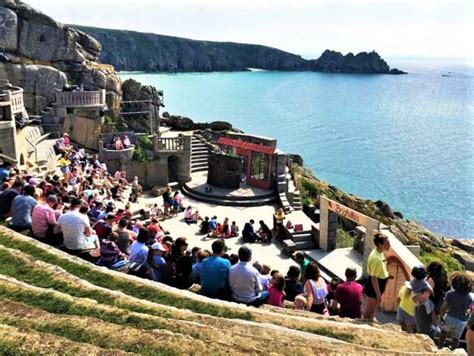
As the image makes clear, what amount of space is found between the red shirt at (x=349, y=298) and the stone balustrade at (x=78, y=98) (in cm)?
2544

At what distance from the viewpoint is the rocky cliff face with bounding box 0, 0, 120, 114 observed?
30828 mm

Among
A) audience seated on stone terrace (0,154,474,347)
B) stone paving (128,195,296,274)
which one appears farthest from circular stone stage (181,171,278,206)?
audience seated on stone terrace (0,154,474,347)

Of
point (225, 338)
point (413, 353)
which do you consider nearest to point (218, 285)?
point (225, 338)

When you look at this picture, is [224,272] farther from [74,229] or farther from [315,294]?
[74,229]

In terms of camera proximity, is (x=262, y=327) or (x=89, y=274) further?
(x=89, y=274)

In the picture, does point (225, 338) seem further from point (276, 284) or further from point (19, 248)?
point (19, 248)

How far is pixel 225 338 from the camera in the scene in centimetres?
665

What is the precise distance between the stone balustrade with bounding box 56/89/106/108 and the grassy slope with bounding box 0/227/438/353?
22.2m

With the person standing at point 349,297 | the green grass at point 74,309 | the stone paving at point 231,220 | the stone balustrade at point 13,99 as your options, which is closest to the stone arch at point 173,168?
the stone paving at point 231,220

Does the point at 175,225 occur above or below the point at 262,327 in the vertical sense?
below

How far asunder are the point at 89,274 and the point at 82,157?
17.1 meters

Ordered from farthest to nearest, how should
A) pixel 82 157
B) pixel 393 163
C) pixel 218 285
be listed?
pixel 393 163 → pixel 82 157 → pixel 218 285

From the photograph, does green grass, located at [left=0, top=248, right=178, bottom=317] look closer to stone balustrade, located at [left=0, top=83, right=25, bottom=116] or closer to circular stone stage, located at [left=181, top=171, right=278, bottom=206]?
stone balustrade, located at [left=0, top=83, right=25, bottom=116]

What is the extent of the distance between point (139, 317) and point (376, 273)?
14.4 ft
